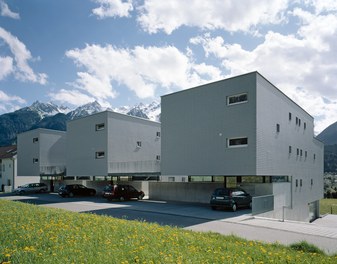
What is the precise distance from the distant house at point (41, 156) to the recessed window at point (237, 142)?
87.7ft

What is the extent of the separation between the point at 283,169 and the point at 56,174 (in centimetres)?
2910

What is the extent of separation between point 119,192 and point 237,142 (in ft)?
35.4

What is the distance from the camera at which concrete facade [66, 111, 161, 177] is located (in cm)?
3059

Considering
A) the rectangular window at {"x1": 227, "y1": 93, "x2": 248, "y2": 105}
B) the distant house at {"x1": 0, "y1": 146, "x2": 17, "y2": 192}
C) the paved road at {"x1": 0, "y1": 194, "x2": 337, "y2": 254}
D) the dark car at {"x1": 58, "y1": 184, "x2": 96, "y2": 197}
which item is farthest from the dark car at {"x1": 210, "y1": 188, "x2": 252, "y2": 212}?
the distant house at {"x1": 0, "y1": 146, "x2": 17, "y2": 192}

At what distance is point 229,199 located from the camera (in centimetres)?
1759

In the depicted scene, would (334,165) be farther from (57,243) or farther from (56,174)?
(57,243)

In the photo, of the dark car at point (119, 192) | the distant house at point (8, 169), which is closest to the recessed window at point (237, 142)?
the dark car at point (119, 192)

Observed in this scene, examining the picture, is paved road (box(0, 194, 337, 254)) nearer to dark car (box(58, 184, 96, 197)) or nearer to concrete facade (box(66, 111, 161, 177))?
concrete facade (box(66, 111, 161, 177))

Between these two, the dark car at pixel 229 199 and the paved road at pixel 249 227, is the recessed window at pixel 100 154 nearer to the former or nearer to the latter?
the paved road at pixel 249 227

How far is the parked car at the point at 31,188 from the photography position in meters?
36.1

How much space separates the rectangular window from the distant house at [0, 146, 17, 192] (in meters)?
39.0

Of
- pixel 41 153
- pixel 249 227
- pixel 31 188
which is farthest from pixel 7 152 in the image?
pixel 249 227

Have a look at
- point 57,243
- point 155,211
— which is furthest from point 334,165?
point 57,243

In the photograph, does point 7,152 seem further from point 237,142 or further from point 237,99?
point 237,99
